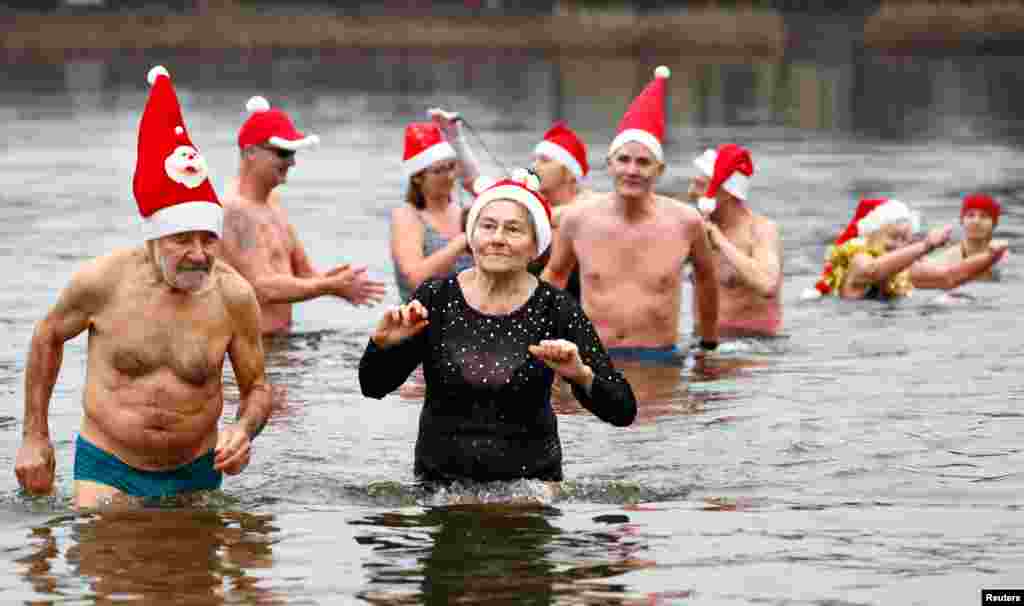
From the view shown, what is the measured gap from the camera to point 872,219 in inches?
691

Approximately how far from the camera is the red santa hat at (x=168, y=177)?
907 cm

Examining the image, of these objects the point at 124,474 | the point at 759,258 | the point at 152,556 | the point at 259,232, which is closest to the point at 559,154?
the point at 759,258

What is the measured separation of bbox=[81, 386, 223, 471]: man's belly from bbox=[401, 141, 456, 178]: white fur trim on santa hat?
5.24m

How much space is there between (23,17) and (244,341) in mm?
61930

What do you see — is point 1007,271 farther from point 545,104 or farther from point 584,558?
point 545,104

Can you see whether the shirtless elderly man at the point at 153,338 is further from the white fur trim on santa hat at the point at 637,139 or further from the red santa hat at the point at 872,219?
the red santa hat at the point at 872,219

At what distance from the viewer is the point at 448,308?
9078mm

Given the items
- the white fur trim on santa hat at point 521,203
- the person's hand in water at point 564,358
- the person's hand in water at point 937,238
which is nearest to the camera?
the person's hand in water at point 564,358

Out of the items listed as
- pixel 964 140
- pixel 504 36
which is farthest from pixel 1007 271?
pixel 504 36

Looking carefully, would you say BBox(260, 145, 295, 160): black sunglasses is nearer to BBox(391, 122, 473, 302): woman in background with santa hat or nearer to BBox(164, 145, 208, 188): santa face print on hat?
BBox(391, 122, 473, 302): woman in background with santa hat

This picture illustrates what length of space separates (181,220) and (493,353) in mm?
1342

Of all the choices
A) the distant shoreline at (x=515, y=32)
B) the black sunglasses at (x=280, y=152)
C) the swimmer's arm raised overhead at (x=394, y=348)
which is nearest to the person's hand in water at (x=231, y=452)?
the swimmer's arm raised overhead at (x=394, y=348)

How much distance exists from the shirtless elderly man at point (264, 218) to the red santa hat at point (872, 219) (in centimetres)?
517

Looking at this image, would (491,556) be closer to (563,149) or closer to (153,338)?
(153,338)
